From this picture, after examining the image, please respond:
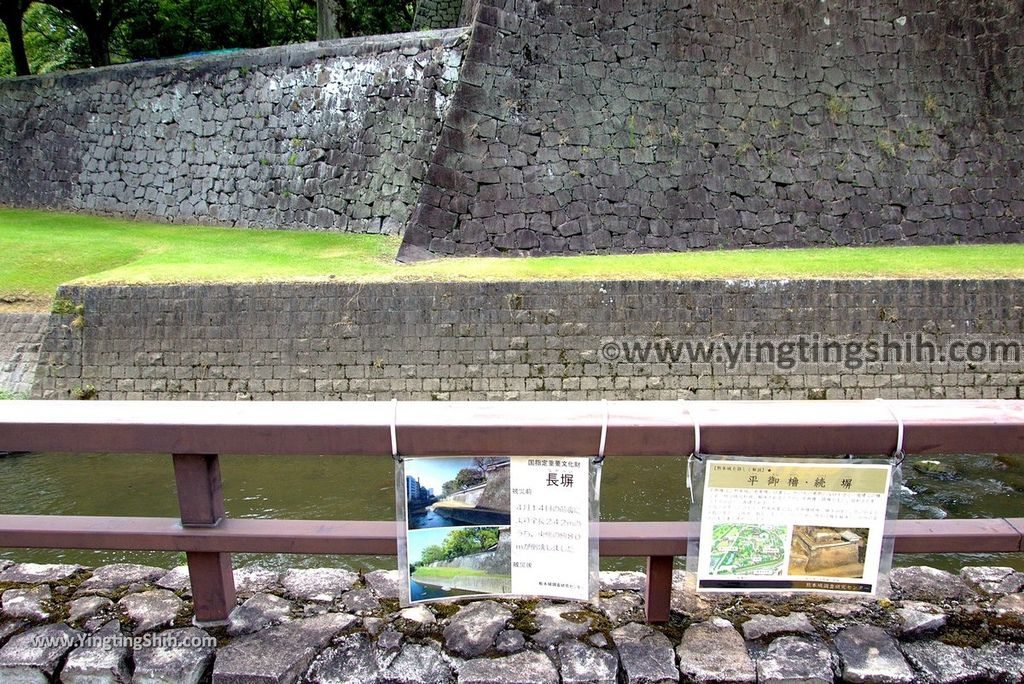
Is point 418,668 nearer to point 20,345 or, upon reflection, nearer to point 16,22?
point 20,345

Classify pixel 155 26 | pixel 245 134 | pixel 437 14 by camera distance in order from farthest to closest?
pixel 155 26 < pixel 437 14 < pixel 245 134

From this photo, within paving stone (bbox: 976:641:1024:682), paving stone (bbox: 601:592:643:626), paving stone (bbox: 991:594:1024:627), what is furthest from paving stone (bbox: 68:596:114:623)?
paving stone (bbox: 991:594:1024:627)

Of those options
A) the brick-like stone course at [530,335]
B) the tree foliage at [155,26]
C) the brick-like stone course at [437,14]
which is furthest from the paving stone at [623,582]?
the tree foliage at [155,26]

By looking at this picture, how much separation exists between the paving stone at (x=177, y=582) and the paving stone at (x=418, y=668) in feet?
2.62

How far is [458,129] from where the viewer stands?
10797mm

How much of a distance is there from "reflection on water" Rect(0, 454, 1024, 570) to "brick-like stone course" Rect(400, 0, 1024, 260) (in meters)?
4.62

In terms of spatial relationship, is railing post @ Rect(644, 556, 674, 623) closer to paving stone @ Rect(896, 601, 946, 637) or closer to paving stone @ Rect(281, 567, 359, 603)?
paving stone @ Rect(896, 601, 946, 637)

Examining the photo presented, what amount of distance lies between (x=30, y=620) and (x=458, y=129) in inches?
368

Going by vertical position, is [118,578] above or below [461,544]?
below

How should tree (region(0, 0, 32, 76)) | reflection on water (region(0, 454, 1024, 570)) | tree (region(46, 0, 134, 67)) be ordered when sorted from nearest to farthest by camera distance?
reflection on water (region(0, 454, 1024, 570)) → tree (region(0, 0, 32, 76)) → tree (region(46, 0, 134, 67))

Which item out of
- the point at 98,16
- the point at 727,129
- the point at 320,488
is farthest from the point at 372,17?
the point at 320,488

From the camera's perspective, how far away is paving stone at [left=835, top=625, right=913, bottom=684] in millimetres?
1984

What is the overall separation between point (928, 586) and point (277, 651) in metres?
1.99

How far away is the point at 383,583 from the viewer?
2.51m
